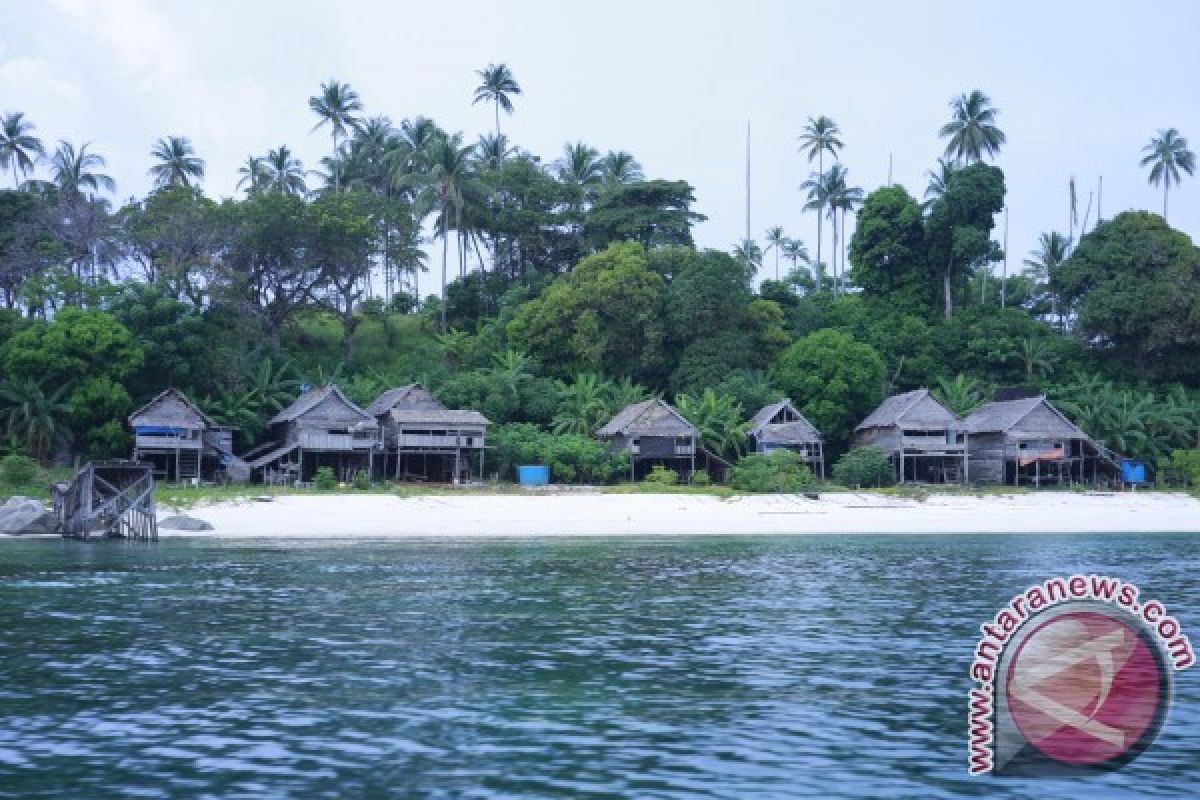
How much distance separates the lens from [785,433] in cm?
5188

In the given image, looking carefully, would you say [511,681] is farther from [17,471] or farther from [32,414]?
[32,414]

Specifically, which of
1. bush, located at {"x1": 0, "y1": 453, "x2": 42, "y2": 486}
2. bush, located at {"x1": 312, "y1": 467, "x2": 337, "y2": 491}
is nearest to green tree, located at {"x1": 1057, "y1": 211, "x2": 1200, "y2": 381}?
bush, located at {"x1": 312, "y1": 467, "x2": 337, "y2": 491}

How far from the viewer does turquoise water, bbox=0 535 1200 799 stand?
32.1 feet

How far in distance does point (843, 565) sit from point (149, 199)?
4462 cm

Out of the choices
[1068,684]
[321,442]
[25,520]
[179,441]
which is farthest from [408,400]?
[1068,684]

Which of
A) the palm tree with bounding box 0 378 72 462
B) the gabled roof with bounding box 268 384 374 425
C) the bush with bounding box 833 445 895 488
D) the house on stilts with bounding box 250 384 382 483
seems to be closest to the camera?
the palm tree with bounding box 0 378 72 462

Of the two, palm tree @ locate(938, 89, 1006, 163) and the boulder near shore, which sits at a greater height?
palm tree @ locate(938, 89, 1006, 163)

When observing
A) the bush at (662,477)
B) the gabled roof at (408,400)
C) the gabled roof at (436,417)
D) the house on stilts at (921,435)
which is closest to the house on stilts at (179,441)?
the gabled roof at (408,400)

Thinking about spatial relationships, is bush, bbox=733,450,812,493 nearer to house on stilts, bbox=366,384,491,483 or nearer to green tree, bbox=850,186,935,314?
house on stilts, bbox=366,384,491,483

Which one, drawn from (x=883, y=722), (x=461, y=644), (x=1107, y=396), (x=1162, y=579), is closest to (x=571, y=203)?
(x=1107, y=396)

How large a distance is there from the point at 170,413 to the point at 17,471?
673 centimetres

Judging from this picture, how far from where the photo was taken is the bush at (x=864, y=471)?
1946 inches

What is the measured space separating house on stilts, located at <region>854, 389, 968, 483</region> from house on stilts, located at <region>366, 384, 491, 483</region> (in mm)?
19578

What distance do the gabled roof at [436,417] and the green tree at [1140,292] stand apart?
36054mm
